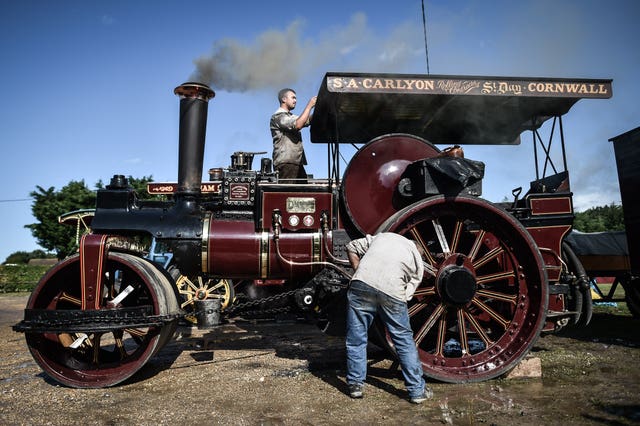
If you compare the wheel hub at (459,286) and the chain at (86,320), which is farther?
the wheel hub at (459,286)

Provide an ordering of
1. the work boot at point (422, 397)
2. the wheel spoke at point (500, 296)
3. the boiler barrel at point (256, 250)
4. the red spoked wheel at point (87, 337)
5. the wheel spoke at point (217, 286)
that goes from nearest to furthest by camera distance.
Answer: the work boot at point (422, 397), the red spoked wheel at point (87, 337), the wheel spoke at point (500, 296), the boiler barrel at point (256, 250), the wheel spoke at point (217, 286)

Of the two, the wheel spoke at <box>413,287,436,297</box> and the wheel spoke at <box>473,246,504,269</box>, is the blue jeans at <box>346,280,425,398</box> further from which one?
the wheel spoke at <box>473,246,504,269</box>

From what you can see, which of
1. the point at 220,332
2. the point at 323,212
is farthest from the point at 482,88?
the point at 220,332

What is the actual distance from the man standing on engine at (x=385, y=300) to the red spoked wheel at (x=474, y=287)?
0.88 feet

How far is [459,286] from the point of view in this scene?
12.3 feet

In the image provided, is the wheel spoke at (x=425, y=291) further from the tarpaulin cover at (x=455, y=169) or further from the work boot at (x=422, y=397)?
the tarpaulin cover at (x=455, y=169)

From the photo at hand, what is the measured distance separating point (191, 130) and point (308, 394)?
2.85 meters

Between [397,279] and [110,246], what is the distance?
2527 millimetres

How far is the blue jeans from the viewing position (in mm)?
3297

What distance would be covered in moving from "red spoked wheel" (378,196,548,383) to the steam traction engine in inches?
0.5

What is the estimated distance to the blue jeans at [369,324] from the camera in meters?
3.30

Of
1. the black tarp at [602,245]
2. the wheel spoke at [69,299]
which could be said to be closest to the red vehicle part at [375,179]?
the wheel spoke at [69,299]

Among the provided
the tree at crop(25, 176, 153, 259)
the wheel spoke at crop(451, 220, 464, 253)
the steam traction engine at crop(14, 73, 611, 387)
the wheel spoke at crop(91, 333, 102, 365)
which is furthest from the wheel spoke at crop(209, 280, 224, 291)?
the tree at crop(25, 176, 153, 259)

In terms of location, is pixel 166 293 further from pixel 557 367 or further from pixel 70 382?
pixel 557 367
